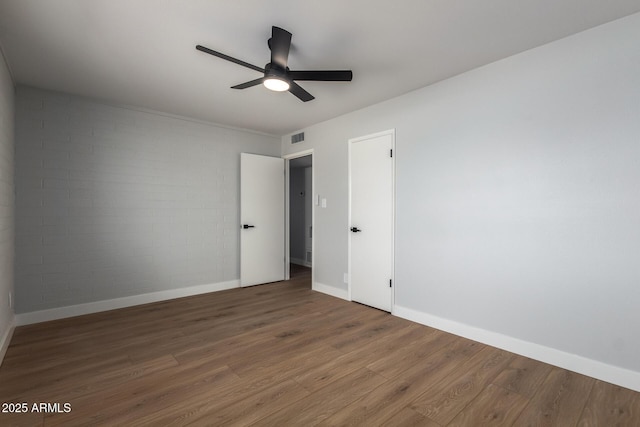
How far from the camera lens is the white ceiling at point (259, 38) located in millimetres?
2020

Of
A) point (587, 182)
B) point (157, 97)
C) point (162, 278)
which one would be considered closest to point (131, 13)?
point (157, 97)

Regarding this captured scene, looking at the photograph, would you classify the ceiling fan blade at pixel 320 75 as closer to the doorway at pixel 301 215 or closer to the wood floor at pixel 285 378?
the wood floor at pixel 285 378

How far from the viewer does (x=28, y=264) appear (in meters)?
3.26

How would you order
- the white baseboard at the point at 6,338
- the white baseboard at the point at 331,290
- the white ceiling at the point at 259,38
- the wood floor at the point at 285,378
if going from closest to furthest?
the wood floor at the point at 285,378, the white ceiling at the point at 259,38, the white baseboard at the point at 6,338, the white baseboard at the point at 331,290

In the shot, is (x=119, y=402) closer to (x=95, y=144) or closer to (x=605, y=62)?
(x=95, y=144)

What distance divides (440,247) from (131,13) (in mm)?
3376

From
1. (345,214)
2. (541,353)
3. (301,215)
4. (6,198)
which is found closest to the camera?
(541,353)

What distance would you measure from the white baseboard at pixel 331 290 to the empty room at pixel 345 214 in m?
0.03

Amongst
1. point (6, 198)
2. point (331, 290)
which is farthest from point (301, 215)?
Answer: point (6, 198)

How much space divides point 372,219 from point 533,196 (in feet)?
5.79

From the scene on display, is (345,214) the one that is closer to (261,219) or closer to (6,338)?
(261,219)

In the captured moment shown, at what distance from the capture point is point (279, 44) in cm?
223

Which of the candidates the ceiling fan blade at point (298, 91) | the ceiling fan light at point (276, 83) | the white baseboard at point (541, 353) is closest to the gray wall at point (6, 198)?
the ceiling fan light at point (276, 83)

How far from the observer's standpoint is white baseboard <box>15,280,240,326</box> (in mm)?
3285
